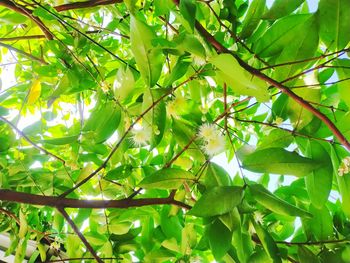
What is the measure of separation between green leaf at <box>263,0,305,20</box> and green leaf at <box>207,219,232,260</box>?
0.99 ft

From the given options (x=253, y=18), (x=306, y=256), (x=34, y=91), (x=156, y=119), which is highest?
(x=34, y=91)

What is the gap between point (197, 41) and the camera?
415 mm

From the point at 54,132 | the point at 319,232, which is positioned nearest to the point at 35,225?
the point at 54,132

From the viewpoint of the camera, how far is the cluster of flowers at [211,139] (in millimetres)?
612

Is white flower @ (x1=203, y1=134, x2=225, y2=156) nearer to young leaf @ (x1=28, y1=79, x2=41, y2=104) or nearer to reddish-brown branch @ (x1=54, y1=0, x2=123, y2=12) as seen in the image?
reddish-brown branch @ (x1=54, y1=0, x2=123, y2=12)

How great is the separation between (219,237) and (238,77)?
243 mm

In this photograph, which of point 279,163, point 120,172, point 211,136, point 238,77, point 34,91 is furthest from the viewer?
point 34,91

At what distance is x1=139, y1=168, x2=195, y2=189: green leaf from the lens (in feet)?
1.77

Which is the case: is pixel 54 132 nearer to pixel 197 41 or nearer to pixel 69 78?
pixel 69 78

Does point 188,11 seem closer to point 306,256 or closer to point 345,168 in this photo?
point 345,168

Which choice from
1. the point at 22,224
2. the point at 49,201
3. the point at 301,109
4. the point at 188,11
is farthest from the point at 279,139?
the point at 22,224

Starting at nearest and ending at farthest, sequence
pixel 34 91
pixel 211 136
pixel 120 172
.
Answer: pixel 211 136, pixel 120 172, pixel 34 91

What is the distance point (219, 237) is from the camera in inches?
20.6

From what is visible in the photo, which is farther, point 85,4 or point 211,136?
point 85,4
